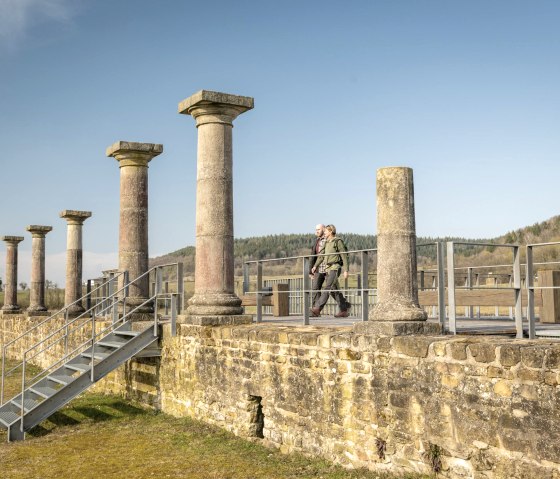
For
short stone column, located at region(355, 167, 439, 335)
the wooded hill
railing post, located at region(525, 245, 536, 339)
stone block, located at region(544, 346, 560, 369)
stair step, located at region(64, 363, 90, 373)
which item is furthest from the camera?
the wooded hill

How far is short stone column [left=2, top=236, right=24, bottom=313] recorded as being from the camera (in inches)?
1017

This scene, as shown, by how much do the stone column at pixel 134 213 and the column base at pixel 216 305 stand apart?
11.2 ft

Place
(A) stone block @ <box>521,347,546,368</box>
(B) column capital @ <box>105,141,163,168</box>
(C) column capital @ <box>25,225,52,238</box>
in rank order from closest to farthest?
(A) stone block @ <box>521,347,546,368</box> → (B) column capital @ <box>105,141,163,168</box> → (C) column capital @ <box>25,225,52,238</box>

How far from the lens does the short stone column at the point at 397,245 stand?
8148 millimetres

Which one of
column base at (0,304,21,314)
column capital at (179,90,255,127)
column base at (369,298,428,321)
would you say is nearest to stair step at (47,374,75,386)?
column capital at (179,90,255,127)

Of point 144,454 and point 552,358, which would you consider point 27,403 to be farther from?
point 552,358

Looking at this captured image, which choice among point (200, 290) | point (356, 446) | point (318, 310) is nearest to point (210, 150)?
point (200, 290)

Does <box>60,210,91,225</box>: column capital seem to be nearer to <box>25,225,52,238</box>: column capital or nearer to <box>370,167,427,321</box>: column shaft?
<box>25,225,52,238</box>: column capital

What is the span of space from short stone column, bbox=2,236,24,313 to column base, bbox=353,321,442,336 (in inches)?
818

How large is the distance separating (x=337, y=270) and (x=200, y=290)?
7.95 ft

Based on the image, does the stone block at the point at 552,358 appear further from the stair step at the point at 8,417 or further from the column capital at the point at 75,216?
the column capital at the point at 75,216

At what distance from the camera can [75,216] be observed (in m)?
21.3

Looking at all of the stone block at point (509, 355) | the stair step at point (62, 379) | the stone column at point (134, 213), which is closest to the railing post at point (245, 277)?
the stone column at point (134, 213)

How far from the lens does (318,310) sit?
40.7ft
